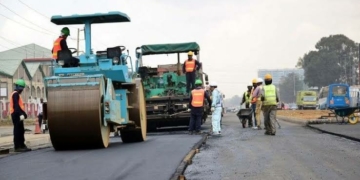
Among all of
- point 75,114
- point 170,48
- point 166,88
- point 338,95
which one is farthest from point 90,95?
point 338,95

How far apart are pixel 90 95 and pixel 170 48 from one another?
32.8 ft

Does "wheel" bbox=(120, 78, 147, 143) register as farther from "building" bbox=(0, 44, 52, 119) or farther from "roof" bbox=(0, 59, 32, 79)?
"roof" bbox=(0, 59, 32, 79)

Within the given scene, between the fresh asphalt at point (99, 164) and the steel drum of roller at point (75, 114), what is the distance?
0.29 m

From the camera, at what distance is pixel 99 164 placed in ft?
30.8

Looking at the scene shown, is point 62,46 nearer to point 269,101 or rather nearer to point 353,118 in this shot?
point 269,101

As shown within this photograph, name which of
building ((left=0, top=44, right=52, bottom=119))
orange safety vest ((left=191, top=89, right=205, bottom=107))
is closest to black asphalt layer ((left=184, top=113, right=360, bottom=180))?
orange safety vest ((left=191, top=89, right=205, bottom=107))

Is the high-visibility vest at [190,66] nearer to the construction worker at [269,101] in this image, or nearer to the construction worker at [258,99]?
the construction worker at [258,99]

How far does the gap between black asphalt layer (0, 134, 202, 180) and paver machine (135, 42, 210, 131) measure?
6.87 m

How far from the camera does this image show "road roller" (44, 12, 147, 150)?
11742 mm

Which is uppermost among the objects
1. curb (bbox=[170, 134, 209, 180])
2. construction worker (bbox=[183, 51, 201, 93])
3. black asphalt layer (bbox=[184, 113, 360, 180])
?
construction worker (bbox=[183, 51, 201, 93])

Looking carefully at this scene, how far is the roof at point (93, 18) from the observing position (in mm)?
13492

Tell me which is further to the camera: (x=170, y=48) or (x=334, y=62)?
(x=334, y=62)

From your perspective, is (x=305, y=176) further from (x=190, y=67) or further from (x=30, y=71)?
(x=30, y=71)

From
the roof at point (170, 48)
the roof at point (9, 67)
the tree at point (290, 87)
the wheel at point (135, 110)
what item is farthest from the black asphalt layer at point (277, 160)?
the tree at point (290, 87)
